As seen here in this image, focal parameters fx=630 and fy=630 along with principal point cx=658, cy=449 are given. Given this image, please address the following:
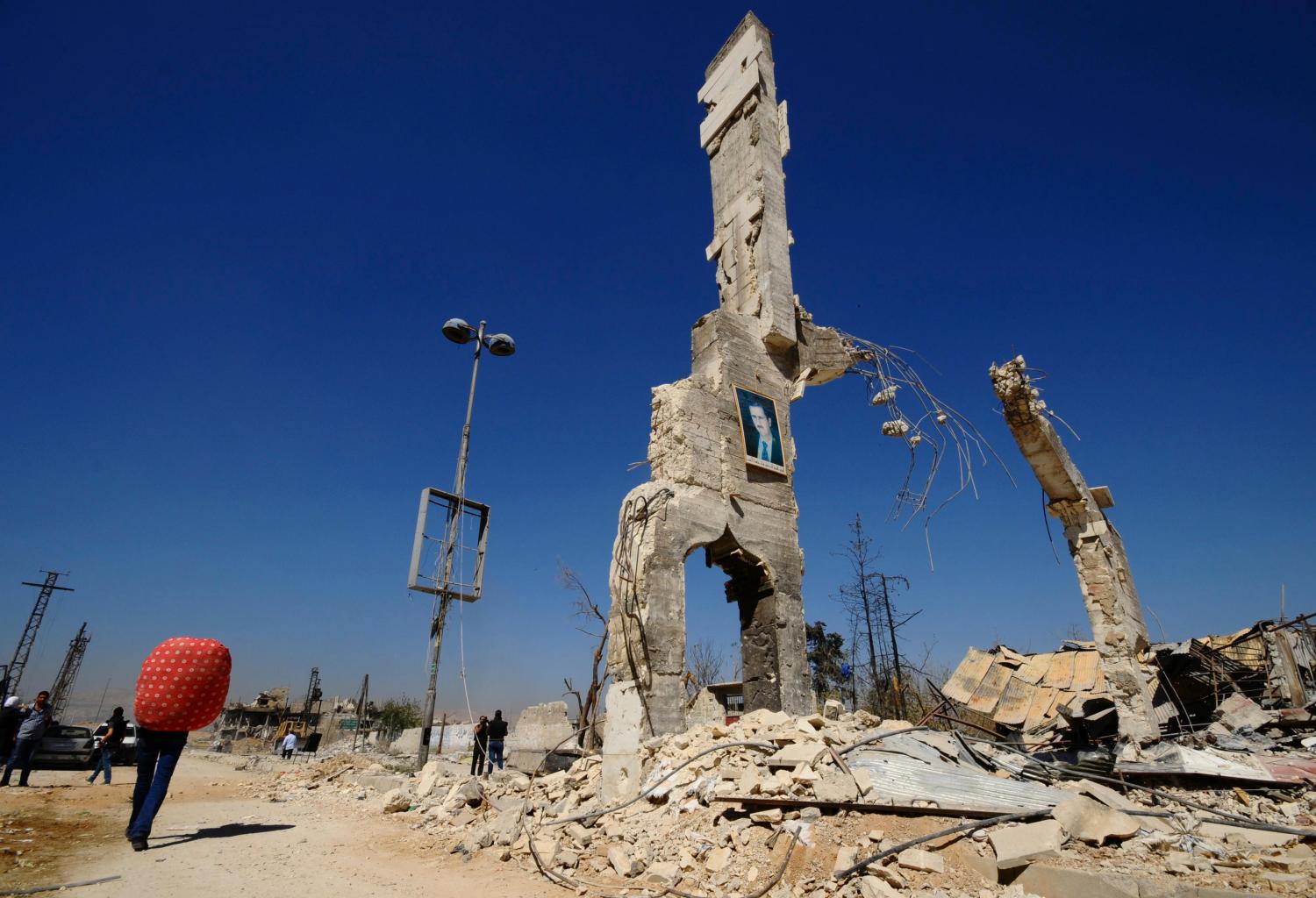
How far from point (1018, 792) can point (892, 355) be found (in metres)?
8.07

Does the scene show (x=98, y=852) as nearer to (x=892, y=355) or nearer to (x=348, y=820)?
(x=348, y=820)

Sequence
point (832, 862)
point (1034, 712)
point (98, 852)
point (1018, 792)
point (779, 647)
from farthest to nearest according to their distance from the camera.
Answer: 1. point (1034, 712)
2. point (779, 647)
3. point (98, 852)
4. point (1018, 792)
5. point (832, 862)

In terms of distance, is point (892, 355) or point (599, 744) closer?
point (599, 744)

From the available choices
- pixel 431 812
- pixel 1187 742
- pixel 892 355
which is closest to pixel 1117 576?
pixel 1187 742

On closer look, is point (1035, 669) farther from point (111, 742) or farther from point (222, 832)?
point (111, 742)

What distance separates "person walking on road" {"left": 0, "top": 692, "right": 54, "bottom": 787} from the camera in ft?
31.2

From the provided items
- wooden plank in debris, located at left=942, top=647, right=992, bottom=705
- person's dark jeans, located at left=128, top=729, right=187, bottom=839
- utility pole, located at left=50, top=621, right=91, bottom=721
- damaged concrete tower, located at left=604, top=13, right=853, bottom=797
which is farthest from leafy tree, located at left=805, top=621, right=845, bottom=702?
utility pole, located at left=50, top=621, right=91, bottom=721

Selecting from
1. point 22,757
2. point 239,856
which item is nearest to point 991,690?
point 239,856

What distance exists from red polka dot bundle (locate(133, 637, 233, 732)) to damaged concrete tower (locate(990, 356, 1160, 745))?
11363 mm

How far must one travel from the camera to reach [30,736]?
9.54 metres

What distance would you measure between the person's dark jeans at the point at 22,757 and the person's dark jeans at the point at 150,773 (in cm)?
670

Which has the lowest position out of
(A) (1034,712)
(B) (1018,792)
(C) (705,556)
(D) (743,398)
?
(B) (1018,792)

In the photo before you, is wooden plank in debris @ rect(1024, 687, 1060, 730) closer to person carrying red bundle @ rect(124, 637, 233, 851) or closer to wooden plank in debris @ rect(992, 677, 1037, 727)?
wooden plank in debris @ rect(992, 677, 1037, 727)

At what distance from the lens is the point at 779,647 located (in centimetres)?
869
